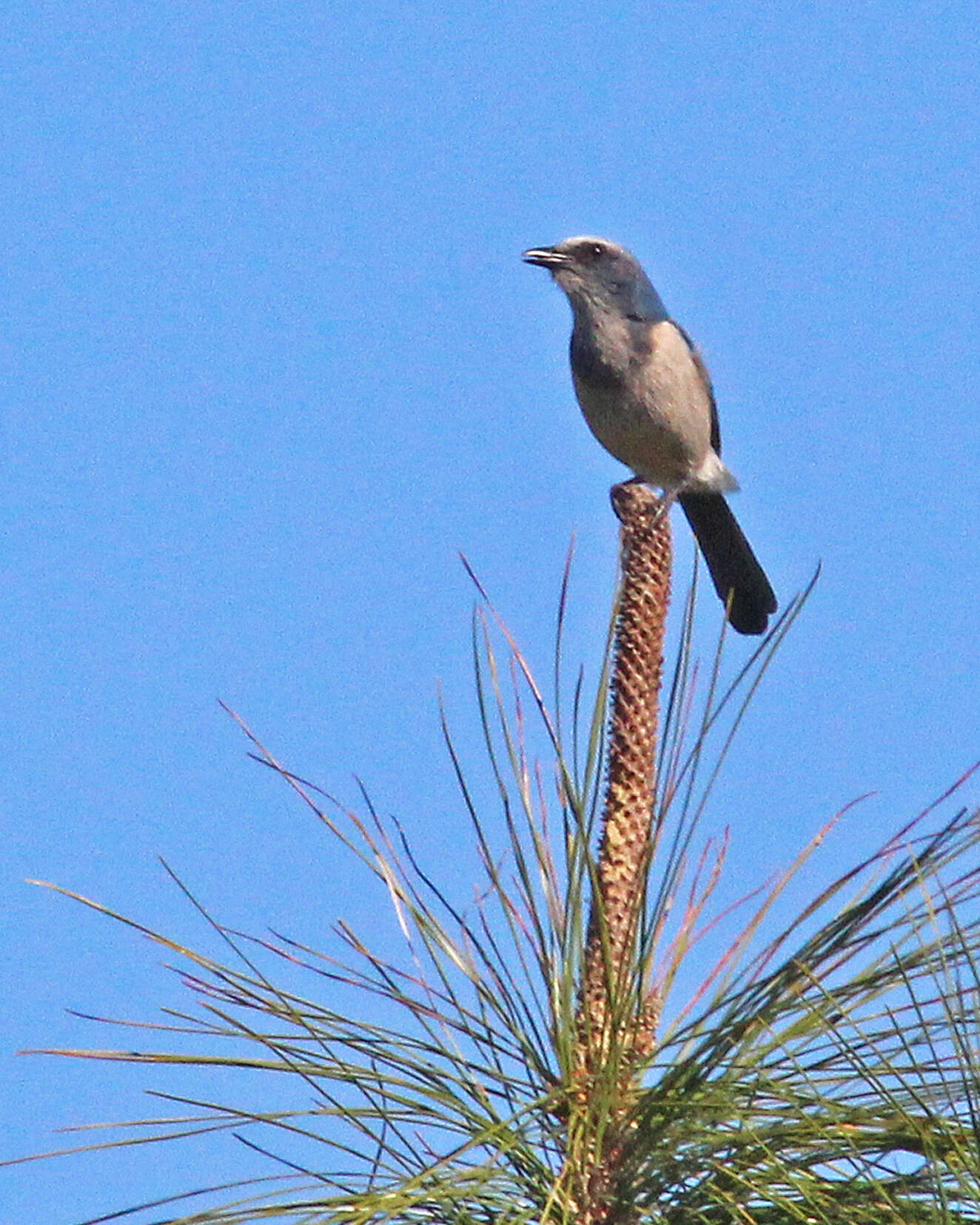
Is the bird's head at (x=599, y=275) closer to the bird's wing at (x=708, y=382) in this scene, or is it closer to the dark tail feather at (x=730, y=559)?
the bird's wing at (x=708, y=382)

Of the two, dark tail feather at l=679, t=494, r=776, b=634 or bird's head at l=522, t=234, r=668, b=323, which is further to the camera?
dark tail feather at l=679, t=494, r=776, b=634

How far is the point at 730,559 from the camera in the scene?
690 centimetres

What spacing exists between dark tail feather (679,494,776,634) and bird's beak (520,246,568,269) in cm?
109

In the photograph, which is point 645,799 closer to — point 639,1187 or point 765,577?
point 639,1187

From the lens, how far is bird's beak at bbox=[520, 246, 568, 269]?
20.5 ft

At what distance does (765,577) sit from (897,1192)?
4672 mm

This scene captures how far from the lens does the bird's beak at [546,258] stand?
6250mm

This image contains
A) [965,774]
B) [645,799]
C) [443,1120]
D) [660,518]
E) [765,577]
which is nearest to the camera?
[965,774]

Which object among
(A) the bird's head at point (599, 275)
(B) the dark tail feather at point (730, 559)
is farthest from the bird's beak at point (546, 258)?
(B) the dark tail feather at point (730, 559)

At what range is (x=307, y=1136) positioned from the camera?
2396 mm

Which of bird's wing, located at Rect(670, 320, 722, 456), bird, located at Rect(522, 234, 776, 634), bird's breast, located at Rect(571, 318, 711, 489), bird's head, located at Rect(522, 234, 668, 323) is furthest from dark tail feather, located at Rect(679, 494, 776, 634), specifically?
bird's head, located at Rect(522, 234, 668, 323)

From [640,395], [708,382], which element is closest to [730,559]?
[708,382]

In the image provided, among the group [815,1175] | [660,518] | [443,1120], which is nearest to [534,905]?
[443,1120]

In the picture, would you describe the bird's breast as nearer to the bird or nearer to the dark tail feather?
the bird
